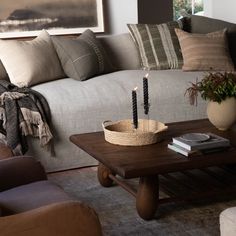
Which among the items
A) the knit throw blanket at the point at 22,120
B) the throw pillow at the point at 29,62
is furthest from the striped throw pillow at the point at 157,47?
the knit throw blanket at the point at 22,120

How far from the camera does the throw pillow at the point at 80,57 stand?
4156 mm

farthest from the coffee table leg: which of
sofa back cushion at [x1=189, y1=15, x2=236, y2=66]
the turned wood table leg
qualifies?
sofa back cushion at [x1=189, y1=15, x2=236, y2=66]

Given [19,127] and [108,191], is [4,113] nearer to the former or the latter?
[19,127]

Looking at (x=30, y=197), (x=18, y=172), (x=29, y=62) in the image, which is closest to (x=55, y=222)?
(x=30, y=197)

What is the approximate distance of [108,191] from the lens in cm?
318

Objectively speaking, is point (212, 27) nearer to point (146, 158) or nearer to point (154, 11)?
point (154, 11)

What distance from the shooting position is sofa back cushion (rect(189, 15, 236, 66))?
15.8 feet

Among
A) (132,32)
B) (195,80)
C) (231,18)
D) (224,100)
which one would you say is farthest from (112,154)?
(231,18)

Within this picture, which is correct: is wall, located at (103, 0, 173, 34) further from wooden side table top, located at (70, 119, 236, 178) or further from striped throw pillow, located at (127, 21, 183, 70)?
wooden side table top, located at (70, 119, 236, 178)

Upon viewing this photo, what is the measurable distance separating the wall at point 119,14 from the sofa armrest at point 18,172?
2948mm

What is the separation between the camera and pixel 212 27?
16.1 ft

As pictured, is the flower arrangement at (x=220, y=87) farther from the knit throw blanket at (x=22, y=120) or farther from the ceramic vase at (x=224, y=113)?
the knit throw blanket at (x=22, y=120)

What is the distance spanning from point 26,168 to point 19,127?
3.80ft

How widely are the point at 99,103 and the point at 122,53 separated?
1098mm
